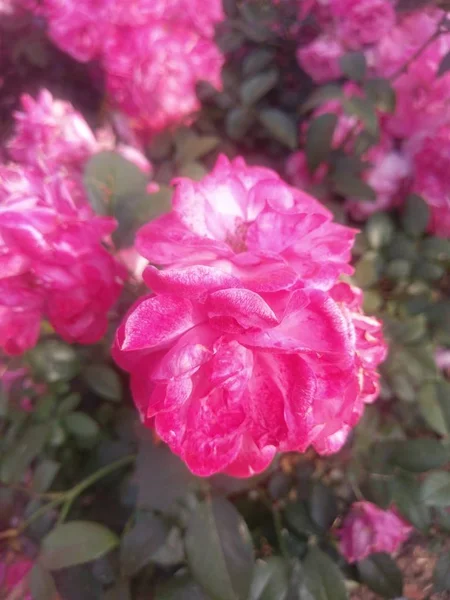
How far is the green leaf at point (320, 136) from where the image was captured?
0.76 metres

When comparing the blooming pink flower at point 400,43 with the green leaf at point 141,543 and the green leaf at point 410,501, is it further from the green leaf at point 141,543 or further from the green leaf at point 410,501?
the green leaf at point 141,543

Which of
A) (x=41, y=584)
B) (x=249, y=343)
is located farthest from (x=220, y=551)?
(x=249, y=343)

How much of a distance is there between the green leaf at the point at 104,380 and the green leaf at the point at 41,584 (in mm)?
214

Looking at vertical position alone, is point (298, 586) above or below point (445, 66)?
below

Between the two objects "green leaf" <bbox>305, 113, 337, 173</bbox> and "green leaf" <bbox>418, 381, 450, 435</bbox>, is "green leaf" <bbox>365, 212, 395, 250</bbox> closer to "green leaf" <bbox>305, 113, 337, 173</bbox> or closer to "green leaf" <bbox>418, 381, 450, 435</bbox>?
"green leaf" <bbox>305, 113, 337, 173</bbox>

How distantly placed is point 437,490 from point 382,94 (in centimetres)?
54

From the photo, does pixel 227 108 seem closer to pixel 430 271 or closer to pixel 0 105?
pixel 430 271

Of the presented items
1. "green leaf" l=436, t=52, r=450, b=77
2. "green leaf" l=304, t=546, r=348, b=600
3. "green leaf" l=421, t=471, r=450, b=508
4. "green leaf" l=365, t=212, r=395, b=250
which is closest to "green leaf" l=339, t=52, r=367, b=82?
"green leaf" l=436, t=52, r=450, b=77

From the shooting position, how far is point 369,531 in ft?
2.05

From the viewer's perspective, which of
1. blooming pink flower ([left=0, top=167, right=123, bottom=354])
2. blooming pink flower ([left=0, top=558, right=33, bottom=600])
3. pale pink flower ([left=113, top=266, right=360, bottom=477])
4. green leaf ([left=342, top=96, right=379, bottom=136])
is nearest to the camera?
pale pink flower ([left=113, top=266, right=360, bottom=477])

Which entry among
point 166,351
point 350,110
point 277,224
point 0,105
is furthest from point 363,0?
point 0,105

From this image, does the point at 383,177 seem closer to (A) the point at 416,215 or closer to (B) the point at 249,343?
(A) the point at 416,215

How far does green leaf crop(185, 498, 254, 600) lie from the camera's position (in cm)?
49

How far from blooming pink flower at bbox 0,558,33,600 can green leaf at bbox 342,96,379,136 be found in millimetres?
740
